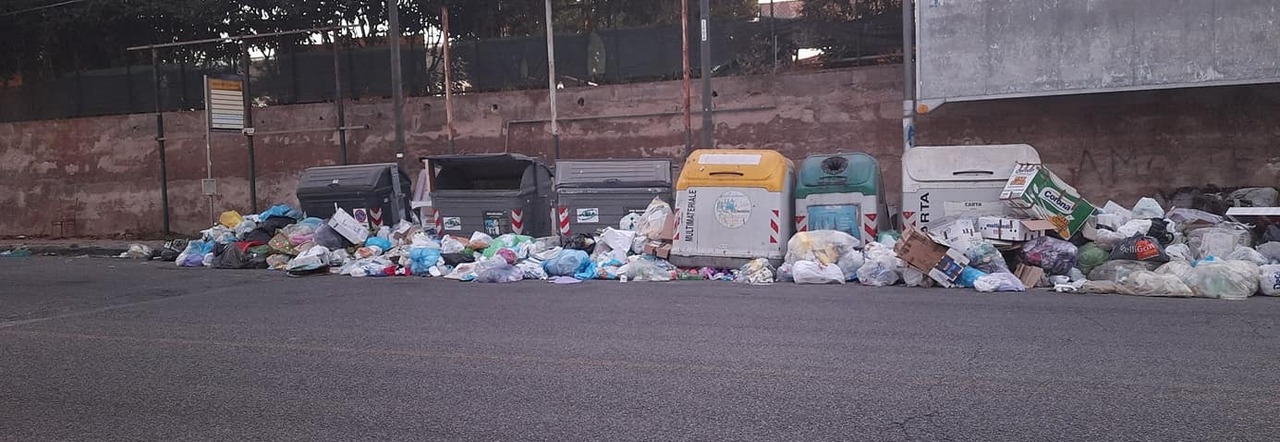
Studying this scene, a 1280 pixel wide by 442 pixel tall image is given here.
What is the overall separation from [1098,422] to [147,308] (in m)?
7.91

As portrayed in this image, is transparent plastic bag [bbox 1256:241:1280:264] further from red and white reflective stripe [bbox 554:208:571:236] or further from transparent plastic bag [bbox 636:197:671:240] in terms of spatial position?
red and white reflective stripe [bbox 554:208:571:236]

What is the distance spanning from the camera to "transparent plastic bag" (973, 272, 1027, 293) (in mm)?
8820

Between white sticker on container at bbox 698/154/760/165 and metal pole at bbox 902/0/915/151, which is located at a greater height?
metal pole at bbox 902/0/915/151

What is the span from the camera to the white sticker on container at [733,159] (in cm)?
1069

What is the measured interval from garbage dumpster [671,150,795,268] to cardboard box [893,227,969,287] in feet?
5.27

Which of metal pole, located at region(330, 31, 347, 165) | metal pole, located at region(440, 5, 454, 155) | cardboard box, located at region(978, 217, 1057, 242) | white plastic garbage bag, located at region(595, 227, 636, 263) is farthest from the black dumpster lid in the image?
cardboard box, located at region(978, 217, 1057, 242)

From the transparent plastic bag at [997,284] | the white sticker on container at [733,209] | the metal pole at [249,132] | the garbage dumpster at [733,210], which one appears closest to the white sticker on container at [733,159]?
the garbage dumpster at [733,210]

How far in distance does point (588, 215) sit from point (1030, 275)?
561 centimetres

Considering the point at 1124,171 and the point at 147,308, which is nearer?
the point at 147,308

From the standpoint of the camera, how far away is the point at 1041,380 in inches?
194

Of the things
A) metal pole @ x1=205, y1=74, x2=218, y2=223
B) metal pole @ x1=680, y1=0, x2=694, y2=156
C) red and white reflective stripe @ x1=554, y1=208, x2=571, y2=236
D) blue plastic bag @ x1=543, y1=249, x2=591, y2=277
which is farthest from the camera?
metal pole @ x1=205, y1=74, x2=218, y2=223

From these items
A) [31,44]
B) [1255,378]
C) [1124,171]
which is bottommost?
[1255,378]

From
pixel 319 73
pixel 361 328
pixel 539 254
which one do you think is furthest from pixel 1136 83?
pixel 319 73

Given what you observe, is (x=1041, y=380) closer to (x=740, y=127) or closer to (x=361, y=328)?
(x=361, y=328)
